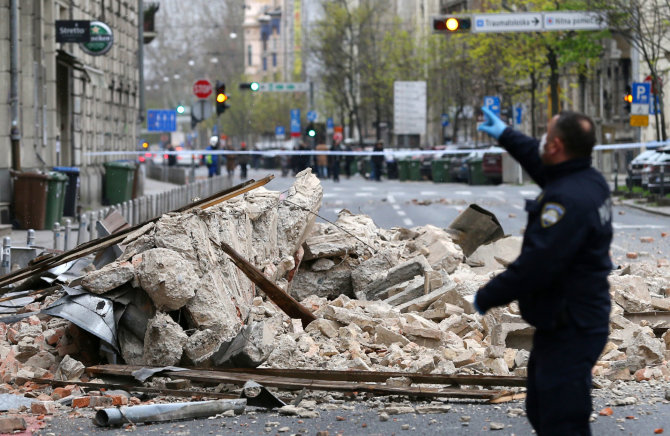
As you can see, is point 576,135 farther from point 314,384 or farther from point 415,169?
point 415,169

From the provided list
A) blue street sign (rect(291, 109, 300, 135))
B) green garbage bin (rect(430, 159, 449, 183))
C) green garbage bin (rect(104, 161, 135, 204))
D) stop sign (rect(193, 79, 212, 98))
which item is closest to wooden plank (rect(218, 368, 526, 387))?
green garbage bin (rect(104, 161, 135, 204))

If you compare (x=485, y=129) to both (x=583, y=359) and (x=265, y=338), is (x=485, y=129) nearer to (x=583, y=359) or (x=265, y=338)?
(x=583, y=359)

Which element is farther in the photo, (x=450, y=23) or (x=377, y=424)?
(x=450, y=23)

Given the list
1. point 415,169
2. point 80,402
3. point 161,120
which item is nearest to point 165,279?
point 80,402

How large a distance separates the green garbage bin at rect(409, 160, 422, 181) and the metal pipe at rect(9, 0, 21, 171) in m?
33.7

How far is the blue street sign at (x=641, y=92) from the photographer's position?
32.9m

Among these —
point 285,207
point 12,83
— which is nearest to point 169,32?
point 12,83

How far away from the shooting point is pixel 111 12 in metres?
40.3

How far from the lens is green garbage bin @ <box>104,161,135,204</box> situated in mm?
32372

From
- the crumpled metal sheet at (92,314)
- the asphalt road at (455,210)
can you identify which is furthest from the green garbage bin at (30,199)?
the crumpled metal sheet at (92,314)

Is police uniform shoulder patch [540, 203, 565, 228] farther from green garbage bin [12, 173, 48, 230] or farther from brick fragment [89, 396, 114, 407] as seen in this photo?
green garbage bin [12, 173, 48, 230]

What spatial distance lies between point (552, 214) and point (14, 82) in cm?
2026

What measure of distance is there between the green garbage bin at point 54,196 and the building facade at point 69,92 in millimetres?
756

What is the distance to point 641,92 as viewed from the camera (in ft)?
109
